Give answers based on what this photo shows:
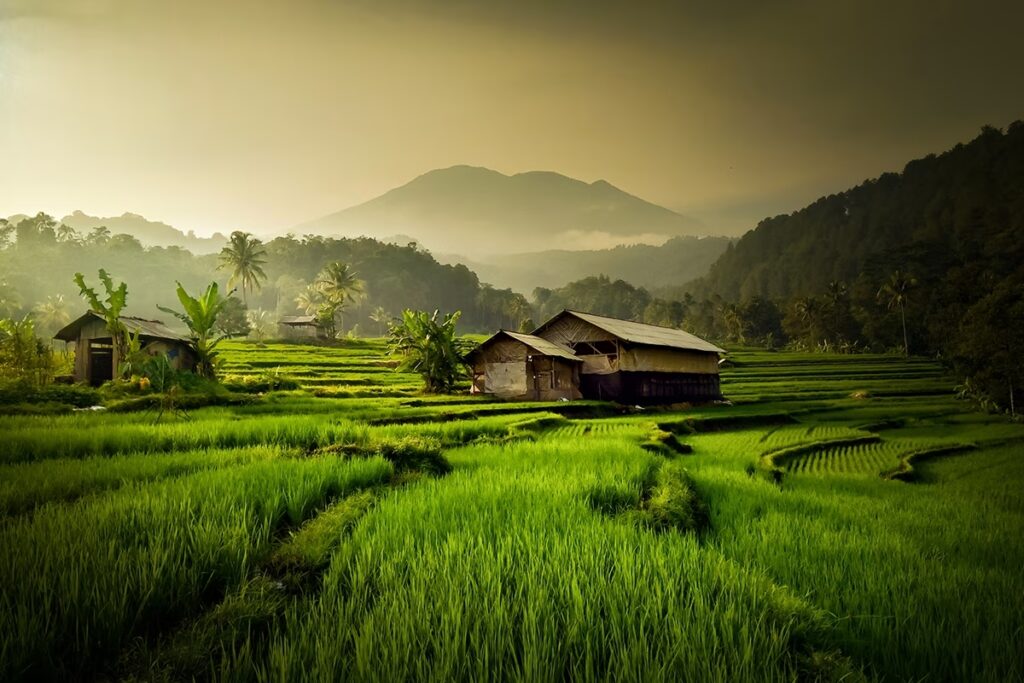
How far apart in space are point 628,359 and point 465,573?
2538 centimetres

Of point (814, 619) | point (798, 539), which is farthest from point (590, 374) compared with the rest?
point (814, 619)

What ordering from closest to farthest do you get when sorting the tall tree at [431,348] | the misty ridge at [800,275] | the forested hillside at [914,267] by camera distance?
the tall tree at [431,348]
the forested hillside at [914,267]
the misty ridge at [800,275]

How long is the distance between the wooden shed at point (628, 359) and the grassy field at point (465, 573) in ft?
64.8

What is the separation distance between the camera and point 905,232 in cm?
10731

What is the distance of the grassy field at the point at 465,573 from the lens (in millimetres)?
1845

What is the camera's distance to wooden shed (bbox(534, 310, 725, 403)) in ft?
88.5

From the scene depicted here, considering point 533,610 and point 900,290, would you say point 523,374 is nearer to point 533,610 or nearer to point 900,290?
point 533,610

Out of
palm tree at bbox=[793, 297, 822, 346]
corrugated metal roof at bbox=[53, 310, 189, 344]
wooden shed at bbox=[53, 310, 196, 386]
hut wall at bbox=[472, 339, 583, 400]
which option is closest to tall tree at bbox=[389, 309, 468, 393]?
hut wall at bbox=[472, 339, 583, 400]

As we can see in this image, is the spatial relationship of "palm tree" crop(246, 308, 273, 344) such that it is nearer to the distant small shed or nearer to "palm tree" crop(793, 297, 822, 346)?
the distant small shed

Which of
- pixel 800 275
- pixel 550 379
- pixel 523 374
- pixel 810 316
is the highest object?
pixel 800 275

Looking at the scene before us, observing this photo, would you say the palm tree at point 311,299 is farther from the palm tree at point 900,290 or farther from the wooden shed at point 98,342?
the palm tree at point 900,290

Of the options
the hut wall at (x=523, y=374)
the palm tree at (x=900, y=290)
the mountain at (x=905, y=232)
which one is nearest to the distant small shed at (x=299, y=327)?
the hut wall at (x=523, y=374)

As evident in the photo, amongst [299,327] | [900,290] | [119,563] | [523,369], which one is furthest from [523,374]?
[900,290]

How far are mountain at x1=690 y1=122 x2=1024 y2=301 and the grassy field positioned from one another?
41198 millimetres
